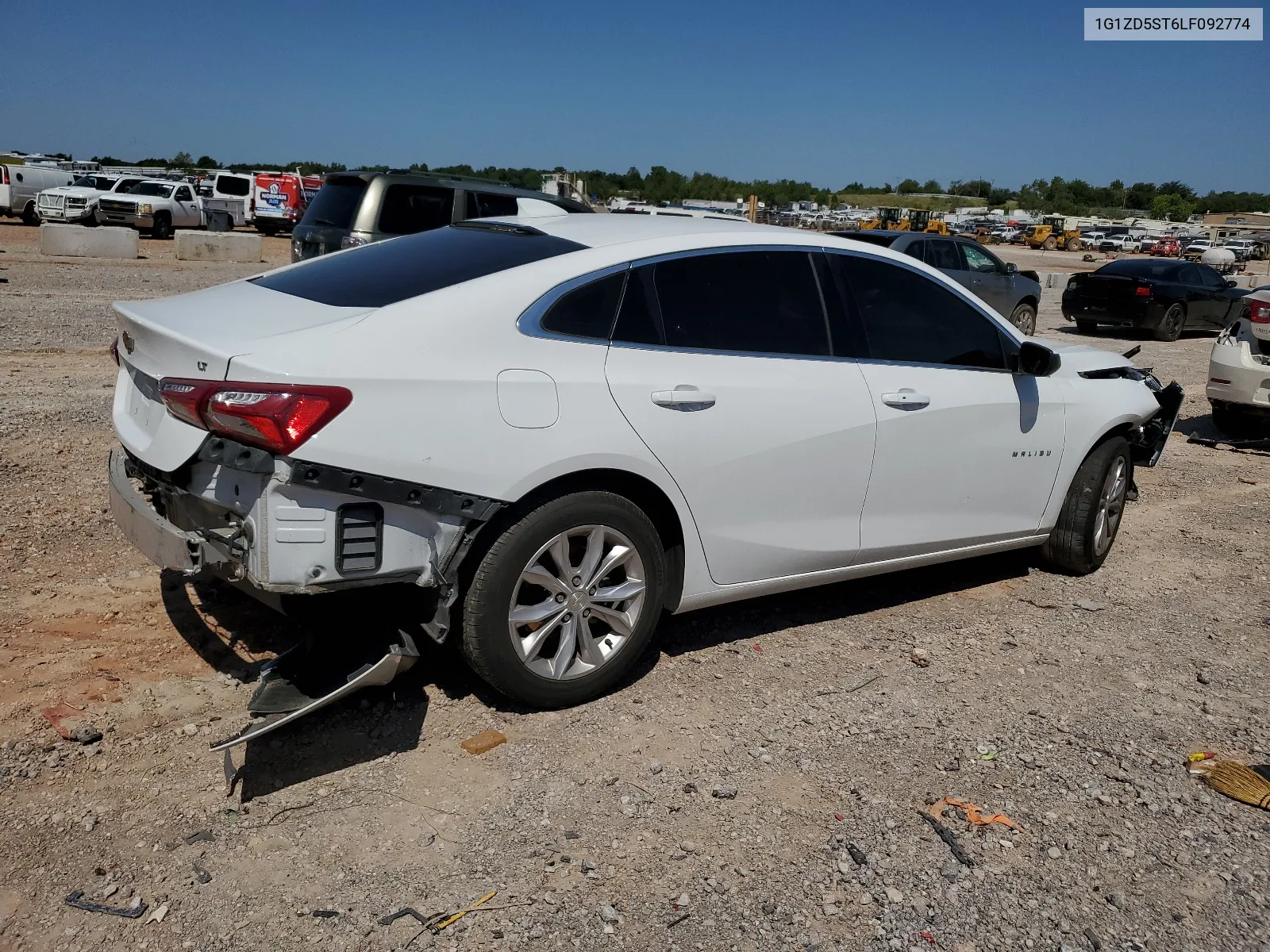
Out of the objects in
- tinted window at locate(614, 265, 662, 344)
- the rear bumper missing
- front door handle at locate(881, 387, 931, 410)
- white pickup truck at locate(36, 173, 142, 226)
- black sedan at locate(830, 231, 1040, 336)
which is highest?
white pickup truck at locate(36, 173, 142, 226)

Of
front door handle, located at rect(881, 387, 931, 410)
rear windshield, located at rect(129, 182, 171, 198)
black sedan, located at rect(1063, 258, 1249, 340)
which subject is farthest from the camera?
rear windshield, located at rect(129, 182, 171, 198)

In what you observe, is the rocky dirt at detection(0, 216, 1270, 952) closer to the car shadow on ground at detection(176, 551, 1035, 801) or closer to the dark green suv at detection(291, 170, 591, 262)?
the car shadow on ground at detection(176, 551, 1035, 801)

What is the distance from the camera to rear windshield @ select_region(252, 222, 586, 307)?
368 centimetres

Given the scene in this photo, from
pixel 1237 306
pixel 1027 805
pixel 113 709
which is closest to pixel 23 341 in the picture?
pixel 113 709

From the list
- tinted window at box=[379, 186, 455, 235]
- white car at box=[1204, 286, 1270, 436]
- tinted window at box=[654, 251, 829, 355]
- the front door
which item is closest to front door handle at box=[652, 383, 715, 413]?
tinted window at box=[654, 251, 829, 355]

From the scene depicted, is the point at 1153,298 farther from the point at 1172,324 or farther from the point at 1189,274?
the point at 1189,274

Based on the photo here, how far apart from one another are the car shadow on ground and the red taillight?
833 millimetres

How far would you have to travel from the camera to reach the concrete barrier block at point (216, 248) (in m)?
23.7

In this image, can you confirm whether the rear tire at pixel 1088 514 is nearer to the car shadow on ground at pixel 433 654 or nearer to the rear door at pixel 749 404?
the car shadow on ground at pixel 433 654

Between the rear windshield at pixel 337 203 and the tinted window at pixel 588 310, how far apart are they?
8.44m

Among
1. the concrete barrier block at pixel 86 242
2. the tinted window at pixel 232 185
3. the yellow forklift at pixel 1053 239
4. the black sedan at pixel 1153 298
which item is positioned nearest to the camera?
the black sedan at pixel 1153 298

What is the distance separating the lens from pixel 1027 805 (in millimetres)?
3471

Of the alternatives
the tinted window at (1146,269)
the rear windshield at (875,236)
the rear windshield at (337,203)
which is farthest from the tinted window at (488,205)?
the tinted window at (1146,269)

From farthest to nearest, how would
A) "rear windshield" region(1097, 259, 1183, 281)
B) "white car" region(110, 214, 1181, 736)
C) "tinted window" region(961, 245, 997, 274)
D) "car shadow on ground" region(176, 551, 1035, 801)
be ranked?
"rear windshield" region(1097, 259, 1183, 281) < "tinted window" region(961, 245, 997, 274) < "car shadow on ground" region(176, 551, 1035, 801) < "white car" region(110, 214, 1181, 736)
